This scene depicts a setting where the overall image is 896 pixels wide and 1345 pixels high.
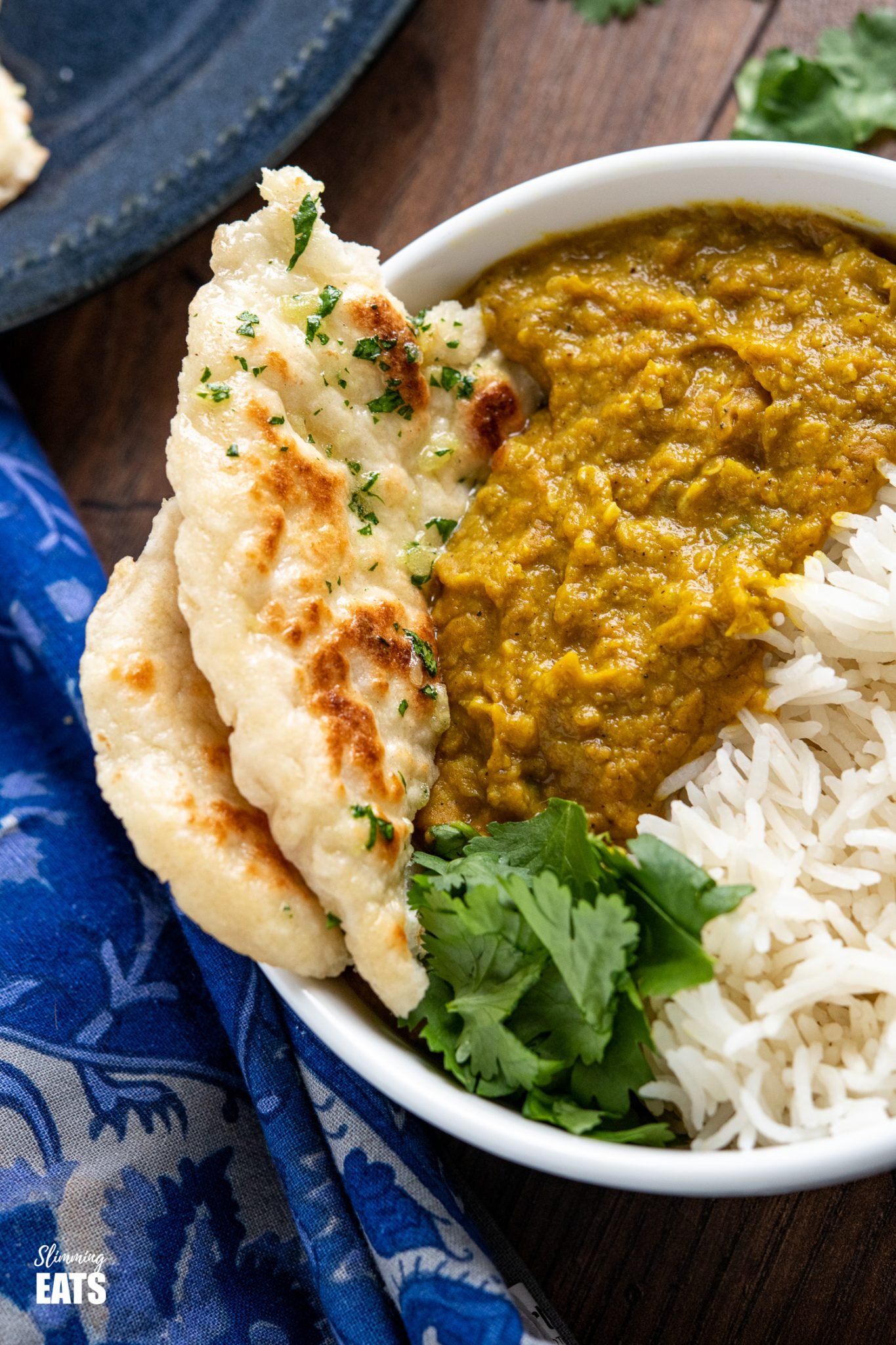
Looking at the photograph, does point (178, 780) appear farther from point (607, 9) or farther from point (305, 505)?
point (607, 9)

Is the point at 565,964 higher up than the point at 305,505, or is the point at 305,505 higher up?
the point at 305,505

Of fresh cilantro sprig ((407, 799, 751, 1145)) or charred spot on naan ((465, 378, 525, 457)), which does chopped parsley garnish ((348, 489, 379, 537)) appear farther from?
fresh cilantro sprig ((407, 799, 751, 1145))

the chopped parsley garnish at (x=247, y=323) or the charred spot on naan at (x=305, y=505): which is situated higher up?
the chopped parsley garnish at (x=247, y=323)

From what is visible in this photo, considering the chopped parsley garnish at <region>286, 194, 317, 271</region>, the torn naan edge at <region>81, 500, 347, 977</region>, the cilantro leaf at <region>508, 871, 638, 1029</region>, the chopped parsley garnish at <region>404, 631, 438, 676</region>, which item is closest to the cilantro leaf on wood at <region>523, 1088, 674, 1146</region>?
the cilantro leaf at <region>508, 871, 638, 1029</region>

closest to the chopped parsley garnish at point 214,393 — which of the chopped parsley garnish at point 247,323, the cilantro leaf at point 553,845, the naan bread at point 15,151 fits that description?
the chopped parsley garnish at point 247,323

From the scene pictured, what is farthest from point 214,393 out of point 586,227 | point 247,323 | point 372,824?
point 586,227

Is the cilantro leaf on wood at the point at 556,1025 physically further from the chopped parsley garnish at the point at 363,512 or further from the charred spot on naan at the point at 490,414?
the charred spot on naan at the point at 490,414

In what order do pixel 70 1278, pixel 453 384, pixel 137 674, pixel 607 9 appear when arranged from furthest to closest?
pixel 607 9 → pixel 453 384 → pixel 70 1278 → pixel 137 674
